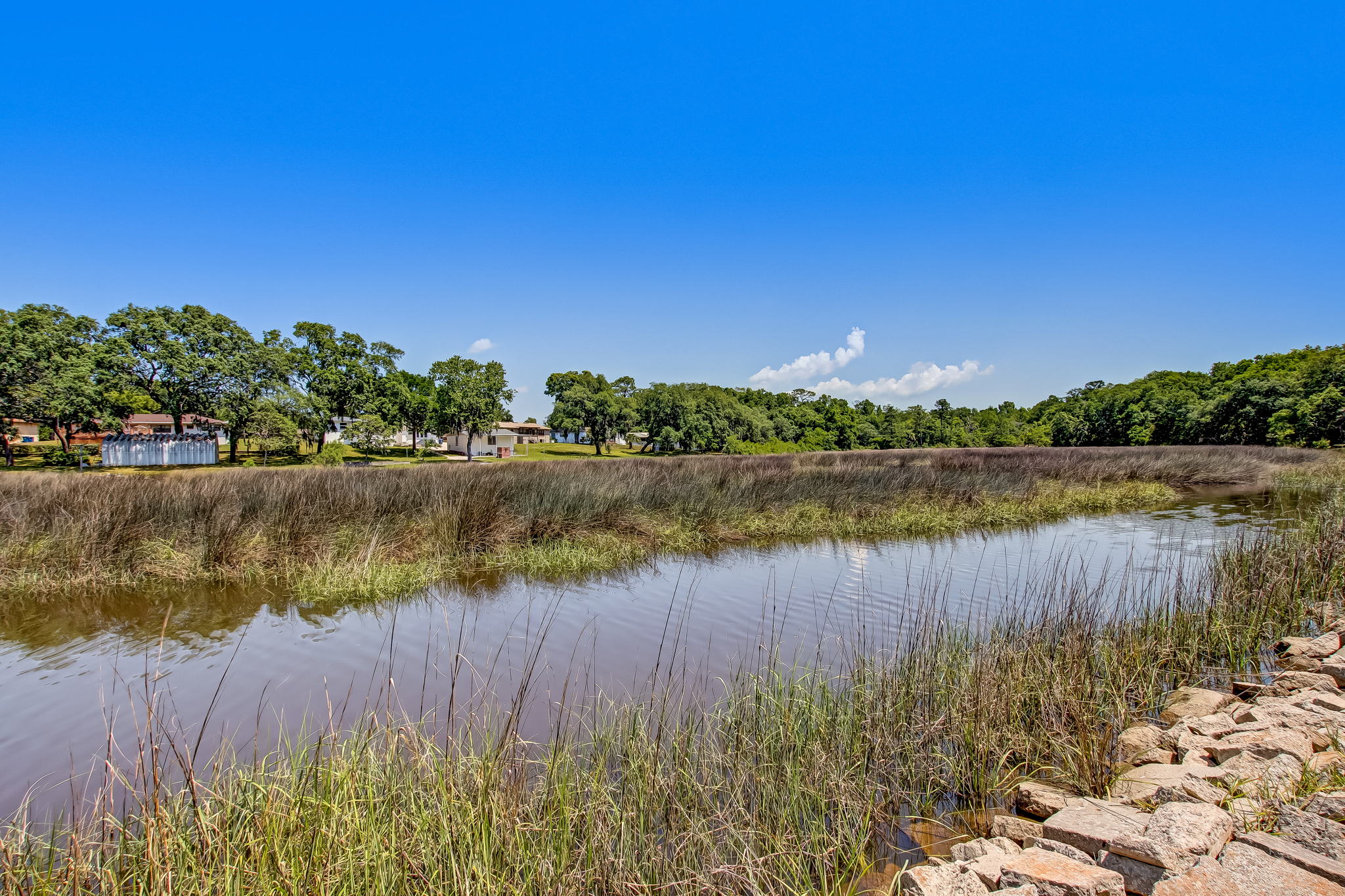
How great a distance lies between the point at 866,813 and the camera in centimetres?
279

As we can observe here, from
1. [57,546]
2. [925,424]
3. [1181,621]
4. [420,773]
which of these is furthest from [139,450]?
[925,424]

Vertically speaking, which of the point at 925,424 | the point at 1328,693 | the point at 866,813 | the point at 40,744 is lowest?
the point at 40,744

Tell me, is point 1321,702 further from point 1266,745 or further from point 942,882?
point 942,882

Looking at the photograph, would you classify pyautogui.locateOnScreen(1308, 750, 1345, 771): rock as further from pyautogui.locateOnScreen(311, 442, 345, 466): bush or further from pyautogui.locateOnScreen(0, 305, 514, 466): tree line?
pyautogui.locateOnScreen(0, 305, 514, 466): tree line

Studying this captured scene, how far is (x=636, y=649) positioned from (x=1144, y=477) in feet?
69.5

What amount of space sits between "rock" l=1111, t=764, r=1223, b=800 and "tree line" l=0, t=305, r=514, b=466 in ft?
153

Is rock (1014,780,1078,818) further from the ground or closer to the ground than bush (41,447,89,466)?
closer to the ground

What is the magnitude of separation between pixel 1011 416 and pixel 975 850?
103m

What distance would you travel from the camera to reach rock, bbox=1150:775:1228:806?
2660mm

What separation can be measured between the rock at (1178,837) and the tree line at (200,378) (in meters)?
47.0

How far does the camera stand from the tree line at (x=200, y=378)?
1362 inches

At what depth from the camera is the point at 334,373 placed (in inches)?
1897

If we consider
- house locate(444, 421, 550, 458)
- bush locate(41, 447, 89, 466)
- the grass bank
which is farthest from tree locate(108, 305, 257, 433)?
the grass bank

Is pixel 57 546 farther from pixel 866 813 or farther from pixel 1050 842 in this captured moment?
pixel 1050 842
